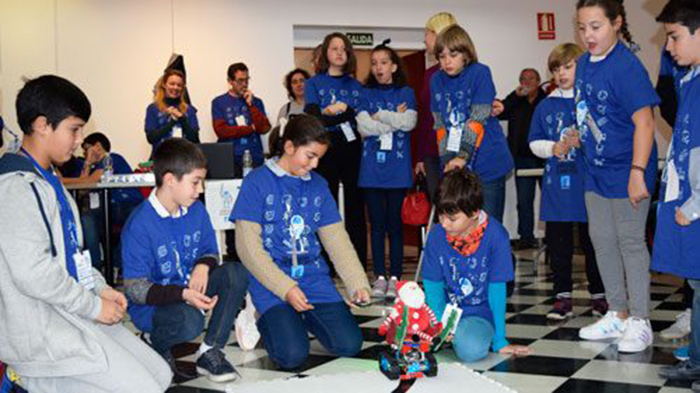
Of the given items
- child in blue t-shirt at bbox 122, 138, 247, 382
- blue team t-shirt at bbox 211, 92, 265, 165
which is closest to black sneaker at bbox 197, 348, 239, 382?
child in blue t-shirt at bbox 122, 138, 247, 382

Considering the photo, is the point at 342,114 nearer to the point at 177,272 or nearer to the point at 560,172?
the point at 560,172

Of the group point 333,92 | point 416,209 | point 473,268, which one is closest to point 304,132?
point 473,268

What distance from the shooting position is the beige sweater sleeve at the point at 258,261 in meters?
2.74

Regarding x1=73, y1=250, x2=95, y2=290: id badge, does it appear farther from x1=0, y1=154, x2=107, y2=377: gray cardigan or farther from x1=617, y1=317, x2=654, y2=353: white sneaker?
x1=617, y1=317, x2=654, y2=353: white sneaker

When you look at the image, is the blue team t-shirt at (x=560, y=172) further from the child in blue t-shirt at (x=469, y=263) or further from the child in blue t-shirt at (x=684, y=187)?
the child in blue t-shirt at (x=684, y=187)

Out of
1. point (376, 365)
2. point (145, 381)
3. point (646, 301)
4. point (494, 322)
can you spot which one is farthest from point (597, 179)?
point (145, 381)

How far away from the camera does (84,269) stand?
2.09 meters

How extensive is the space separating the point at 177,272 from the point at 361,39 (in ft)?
16.5

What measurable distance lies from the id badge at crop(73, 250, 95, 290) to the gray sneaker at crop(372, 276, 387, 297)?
2271 millimetres

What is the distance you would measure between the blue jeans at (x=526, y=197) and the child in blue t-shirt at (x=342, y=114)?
2.49m

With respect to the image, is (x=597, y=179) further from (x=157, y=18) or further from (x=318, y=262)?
(x=157, y=18)

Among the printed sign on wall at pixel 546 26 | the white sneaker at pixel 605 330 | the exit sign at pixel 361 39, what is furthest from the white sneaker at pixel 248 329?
A: the printed sign on wall at pixel 546 26

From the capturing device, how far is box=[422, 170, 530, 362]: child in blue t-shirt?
269 centimetres

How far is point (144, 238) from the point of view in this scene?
8.46 ft
